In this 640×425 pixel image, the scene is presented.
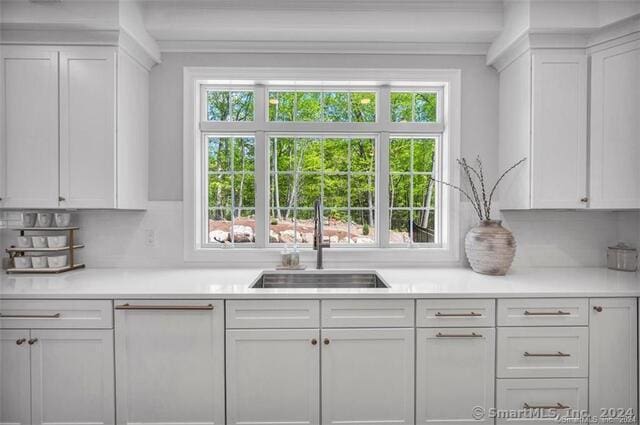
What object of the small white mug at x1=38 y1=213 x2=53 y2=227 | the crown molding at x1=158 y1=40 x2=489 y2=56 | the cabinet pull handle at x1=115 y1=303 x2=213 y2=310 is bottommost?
the cabinet pull handle at x1=115 y1=303 x2=213 y2=310

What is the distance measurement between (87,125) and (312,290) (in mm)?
1730

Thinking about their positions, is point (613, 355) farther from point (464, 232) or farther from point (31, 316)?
point (31, 316)

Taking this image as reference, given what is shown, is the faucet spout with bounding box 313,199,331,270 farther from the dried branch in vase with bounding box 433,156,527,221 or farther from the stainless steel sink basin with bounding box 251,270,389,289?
the dried branch in vase with bounding box 433,156,527,221

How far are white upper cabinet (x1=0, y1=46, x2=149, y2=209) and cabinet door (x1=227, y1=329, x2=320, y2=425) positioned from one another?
1.25 m

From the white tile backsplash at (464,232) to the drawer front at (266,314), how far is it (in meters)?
0.91

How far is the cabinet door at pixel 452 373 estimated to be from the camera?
184 cm

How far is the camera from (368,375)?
184cm

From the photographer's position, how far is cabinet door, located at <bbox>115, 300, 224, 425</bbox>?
1.82 meters

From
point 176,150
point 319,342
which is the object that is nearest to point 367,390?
point 319,342

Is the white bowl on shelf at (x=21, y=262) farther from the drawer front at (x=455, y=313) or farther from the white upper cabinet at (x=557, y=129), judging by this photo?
the white upper cabinet at (x=557, y=129)

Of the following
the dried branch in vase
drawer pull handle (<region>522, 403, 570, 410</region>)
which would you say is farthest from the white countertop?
drawer pull handle (<region>522, 403, 570, 410</region>)

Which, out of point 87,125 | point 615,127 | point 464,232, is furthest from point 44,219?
point 615,127

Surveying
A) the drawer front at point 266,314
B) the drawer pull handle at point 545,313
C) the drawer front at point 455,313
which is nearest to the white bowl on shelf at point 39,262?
the drawer front at point 266,314

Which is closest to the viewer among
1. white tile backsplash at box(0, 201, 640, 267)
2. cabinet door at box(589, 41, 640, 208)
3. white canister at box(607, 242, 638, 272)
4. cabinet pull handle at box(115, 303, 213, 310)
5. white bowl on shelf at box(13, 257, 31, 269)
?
cabinet pull handle at box(115, 303, 213, 310)
